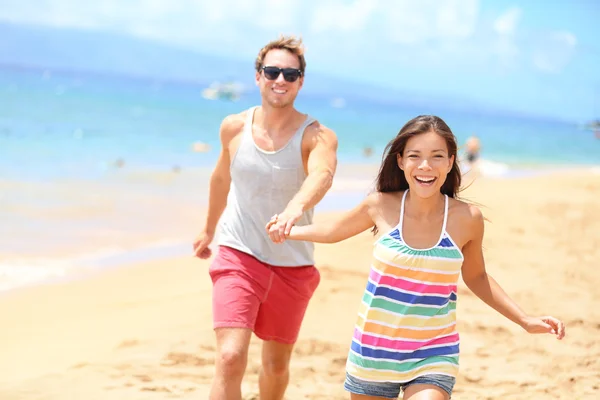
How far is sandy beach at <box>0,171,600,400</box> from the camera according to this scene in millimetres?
5773

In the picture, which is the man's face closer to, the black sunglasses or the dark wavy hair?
the black sunglasses

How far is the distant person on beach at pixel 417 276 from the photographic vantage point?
3.49 m

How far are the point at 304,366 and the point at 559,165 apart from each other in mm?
30863

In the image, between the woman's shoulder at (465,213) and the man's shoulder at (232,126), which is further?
the man's shoulder at (232,126)

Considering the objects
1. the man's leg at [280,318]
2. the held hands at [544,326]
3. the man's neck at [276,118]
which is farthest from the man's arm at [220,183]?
the held hands at [544,326]

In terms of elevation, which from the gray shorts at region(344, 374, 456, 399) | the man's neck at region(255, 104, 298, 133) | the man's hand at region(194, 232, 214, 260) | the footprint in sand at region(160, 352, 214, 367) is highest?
the man's neck at region(255, 104, 298, 133)

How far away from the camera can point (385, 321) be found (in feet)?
11.5

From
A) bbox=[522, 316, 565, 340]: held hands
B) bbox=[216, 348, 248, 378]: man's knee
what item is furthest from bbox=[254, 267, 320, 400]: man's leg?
bbox=[522, 316, 565, 340]: held hands

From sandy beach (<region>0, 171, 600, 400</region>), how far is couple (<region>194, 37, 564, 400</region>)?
54.8 inches

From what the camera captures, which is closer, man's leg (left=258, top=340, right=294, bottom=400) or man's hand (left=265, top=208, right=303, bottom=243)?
man's hand (left=265, top=208, right=303, bottom=243)

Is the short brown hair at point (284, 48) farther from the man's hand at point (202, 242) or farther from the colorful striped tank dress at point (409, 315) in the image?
the colorful striped tank dress at point (409, 315)

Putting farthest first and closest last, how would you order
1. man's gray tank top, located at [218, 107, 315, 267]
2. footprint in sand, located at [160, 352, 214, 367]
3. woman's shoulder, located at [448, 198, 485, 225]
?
footprint in sand, located at [160, 352, 214, 367] < man's gray tank top, located at [218, 107, 315, 267] < woman's shoulder, located at [448, 198, 485, 225]

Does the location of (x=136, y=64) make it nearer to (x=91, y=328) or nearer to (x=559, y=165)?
(x=559, y=165)

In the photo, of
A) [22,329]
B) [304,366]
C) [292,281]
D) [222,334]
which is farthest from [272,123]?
[22,329]
